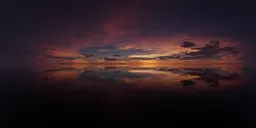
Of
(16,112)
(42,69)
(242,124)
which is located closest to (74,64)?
(42,69)

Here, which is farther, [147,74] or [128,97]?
[147,74]

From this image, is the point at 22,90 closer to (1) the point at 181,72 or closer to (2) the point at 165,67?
(2) the point at 165,67

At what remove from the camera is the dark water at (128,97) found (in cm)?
326

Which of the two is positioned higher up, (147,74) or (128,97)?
(147,74)

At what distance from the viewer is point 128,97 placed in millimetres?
3680

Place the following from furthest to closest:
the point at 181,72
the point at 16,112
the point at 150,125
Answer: the point at 181,72, the point at 16,112, the point at 150,125

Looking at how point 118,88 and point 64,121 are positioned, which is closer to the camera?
point 64,121

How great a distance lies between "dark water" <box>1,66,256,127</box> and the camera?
3262mm

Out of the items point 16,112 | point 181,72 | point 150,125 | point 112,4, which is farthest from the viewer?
point 181,72

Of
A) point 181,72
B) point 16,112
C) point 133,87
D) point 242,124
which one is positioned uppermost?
point 181,72

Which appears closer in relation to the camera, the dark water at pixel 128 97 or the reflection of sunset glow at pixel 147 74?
the dark water at pixel 128 97

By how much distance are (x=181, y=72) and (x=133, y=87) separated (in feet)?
3.68

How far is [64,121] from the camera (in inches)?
128

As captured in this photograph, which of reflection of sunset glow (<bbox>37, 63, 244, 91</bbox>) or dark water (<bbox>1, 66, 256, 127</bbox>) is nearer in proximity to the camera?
dark water (<bbox>1, 66, 256, 127</bbox>)
